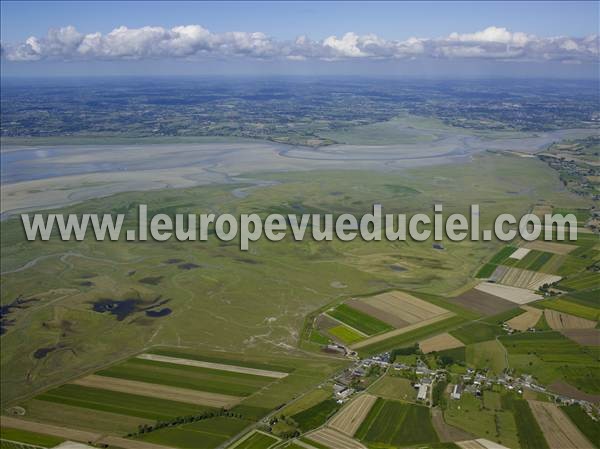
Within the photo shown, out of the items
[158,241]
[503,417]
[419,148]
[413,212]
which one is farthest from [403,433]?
[419,148]

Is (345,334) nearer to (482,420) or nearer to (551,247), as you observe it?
(482,420)

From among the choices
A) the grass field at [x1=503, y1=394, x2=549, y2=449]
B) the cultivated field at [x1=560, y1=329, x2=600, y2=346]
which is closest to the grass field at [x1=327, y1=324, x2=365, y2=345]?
the grass field at [x1=503, y1=394, x2=549, y2=449]

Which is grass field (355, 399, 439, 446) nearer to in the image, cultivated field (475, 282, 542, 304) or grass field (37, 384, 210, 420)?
grass field (37, 384, 210, 420)

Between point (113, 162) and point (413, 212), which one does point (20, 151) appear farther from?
point (413, 212)

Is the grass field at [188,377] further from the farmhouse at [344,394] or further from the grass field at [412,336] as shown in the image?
the grass field at [412,336]

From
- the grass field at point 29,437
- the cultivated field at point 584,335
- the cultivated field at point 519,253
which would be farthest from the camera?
the cultivated field at point 519,253

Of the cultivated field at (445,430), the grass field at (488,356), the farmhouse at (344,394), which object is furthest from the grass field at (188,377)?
the grass field at (488,356)

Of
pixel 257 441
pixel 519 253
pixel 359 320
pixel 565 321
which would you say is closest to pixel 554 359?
pixel 565 321
